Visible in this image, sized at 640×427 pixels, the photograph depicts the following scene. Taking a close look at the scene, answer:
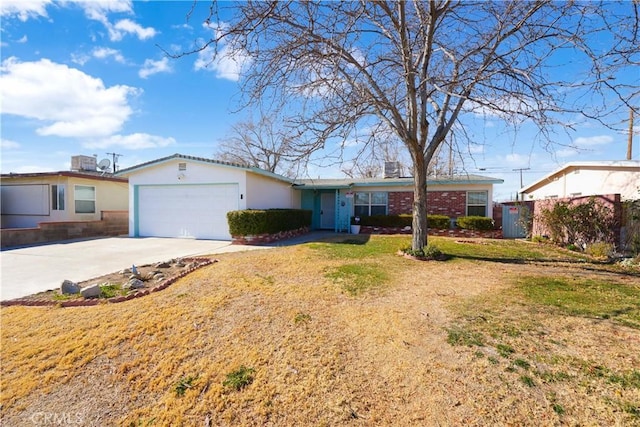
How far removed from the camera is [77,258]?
27.8ft

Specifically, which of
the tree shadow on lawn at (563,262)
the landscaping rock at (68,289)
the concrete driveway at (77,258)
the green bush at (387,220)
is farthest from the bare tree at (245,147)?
the landscaping rock at (68,289)

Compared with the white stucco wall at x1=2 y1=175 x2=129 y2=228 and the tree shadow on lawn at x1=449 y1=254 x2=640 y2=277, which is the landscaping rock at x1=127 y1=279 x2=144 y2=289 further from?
the white stucco wall at x1=2 y1=175 x2=129 y2=228

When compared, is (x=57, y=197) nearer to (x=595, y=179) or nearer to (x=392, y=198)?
(x=392, y=198)

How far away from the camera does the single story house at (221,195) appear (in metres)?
12.6

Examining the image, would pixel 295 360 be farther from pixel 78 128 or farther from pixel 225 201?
pixel 78 128

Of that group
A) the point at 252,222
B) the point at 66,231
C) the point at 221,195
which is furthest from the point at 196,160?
the point at 66,231

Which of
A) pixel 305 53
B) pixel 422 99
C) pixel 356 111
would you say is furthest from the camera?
pixel 422 99

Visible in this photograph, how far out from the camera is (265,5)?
14.2 feet

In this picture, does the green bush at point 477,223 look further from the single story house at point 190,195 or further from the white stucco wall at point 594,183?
the single story house at point 190,195

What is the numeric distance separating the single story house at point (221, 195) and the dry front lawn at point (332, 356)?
750 centimetres

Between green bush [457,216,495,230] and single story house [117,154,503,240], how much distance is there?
0.83m

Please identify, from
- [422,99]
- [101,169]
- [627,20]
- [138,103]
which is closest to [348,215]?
[422,99]

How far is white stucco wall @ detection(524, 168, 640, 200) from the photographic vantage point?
34.1 feet

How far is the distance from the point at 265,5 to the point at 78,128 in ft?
45.3
